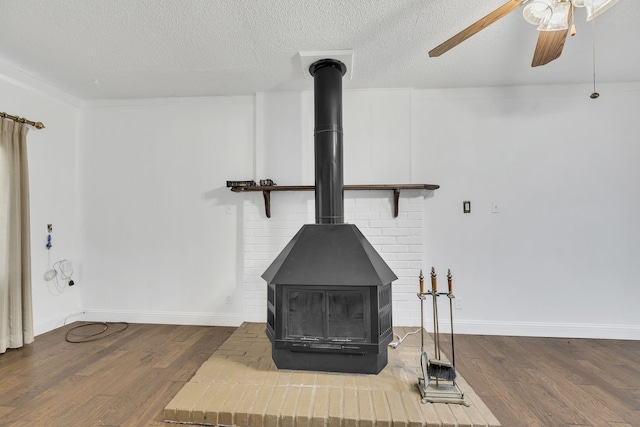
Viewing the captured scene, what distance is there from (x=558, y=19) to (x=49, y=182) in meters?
3.97

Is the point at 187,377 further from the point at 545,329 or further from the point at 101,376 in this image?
the point at 545,329

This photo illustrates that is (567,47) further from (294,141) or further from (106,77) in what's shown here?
(106,77)

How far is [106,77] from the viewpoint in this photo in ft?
8.61

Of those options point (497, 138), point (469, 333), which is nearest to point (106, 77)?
point (497, 138)

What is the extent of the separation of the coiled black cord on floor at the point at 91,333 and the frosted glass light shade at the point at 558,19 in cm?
380

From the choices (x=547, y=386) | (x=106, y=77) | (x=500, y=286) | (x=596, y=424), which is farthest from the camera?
(x=500, y=286)

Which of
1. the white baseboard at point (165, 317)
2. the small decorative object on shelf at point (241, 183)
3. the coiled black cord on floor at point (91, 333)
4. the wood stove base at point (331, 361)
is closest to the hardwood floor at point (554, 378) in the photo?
the wood stove base at point (331, 361)

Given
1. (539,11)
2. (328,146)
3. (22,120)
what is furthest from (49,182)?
(539,11)

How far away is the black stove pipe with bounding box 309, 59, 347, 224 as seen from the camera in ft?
7.27

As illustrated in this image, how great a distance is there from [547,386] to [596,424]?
34 centimetres

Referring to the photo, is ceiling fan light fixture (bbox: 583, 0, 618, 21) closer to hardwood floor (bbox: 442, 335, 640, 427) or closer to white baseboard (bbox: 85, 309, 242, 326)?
hardwood floor (bbox: 442, 335, 640, 427)

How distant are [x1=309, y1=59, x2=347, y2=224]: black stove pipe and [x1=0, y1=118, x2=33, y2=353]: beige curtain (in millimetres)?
2450

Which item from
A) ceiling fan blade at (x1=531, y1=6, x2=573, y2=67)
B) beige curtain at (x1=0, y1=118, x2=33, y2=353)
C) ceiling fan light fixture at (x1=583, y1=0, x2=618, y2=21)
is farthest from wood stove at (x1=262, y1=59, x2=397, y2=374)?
beige curtain at (x1=0, y1=118, x2=33, y2=353)

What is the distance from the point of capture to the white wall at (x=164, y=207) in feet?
9.87
